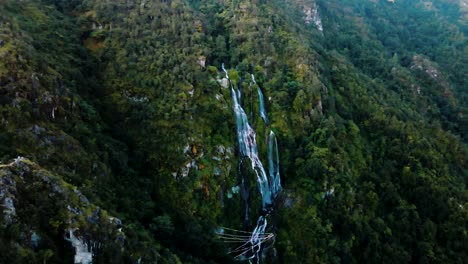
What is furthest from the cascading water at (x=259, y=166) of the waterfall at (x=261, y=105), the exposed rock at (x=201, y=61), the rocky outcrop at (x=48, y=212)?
the rocky outcrop at (x=48, y=212)

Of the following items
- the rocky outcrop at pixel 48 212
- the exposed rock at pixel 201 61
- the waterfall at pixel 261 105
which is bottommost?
the rocky outcrop at pixel 48 212

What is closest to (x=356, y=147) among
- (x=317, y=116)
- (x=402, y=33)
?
(x=317, y=116)

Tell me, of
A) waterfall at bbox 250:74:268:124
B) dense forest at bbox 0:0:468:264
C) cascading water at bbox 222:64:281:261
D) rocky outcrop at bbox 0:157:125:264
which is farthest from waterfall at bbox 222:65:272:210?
rocky outcrop at bbox 0:157:125:264

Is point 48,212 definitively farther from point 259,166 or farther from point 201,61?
point 201,61

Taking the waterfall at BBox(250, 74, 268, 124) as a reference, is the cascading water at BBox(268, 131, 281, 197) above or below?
below

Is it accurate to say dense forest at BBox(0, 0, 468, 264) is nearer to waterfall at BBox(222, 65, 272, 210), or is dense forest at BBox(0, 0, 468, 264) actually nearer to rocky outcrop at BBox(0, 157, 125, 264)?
rocky outcrop at BBox(0, 157, 125, 264)

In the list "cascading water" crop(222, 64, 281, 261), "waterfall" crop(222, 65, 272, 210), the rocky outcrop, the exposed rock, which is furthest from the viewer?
the exposed rock

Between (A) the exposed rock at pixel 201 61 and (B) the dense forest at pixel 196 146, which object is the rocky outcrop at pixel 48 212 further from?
(A) the exposed rock at pixel 201 61

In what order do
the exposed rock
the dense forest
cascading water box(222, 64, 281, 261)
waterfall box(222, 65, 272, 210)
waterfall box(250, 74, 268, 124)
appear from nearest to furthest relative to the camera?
A: 1. the dense forest
2. cascading water box(222, 64, 281, 261)
3. waterfall box(222, 65, 272, 210)
4. waterfall box(250, 74, 268, 124)
5. the exposed rock

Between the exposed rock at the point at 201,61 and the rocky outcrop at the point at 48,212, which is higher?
the exposed rock at the point at 201,61
